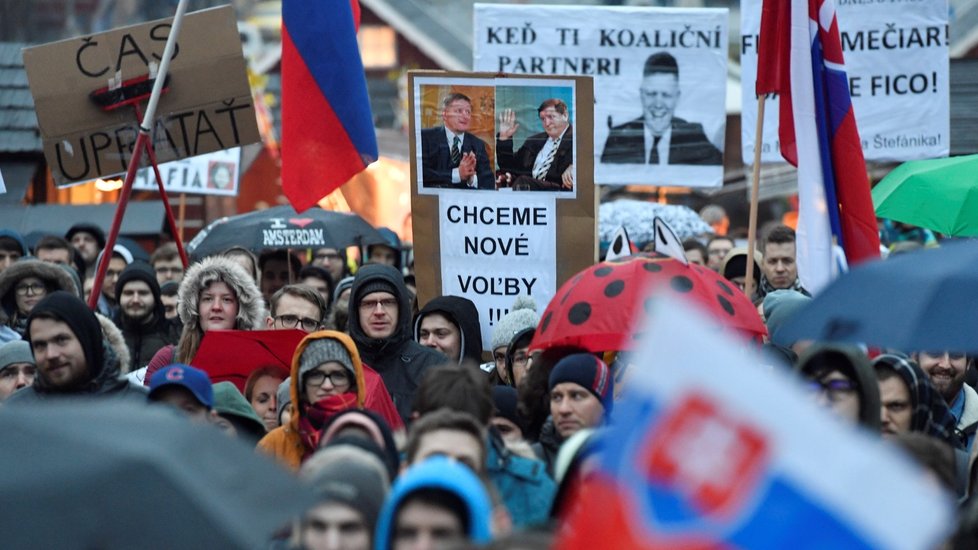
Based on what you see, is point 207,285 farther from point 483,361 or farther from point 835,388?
point 835,388

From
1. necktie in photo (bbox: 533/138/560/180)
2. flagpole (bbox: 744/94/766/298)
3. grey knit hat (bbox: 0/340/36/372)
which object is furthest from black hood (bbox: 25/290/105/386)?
flagpole (bbox: 744/94/766/298)

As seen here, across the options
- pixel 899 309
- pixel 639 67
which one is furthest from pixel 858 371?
pixel 639 67

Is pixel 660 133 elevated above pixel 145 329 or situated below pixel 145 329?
above

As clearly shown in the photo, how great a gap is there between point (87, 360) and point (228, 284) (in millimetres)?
1613

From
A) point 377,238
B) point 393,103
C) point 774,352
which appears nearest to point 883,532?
point 774,352

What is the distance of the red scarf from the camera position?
20.2ft

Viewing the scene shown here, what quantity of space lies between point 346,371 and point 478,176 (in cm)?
214

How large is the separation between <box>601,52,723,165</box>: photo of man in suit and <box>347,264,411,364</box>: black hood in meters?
4.89

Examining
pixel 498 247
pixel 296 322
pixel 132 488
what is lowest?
pixel 296 322

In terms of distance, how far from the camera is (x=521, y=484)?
209 inches

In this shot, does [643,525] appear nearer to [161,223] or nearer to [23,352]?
[23,352]

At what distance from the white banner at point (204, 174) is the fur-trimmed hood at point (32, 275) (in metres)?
5.97

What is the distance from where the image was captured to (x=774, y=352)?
23.9 feet

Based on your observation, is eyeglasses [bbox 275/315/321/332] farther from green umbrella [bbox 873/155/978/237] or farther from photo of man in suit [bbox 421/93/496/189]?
green umbrella [bbox 873/155/978/237]
